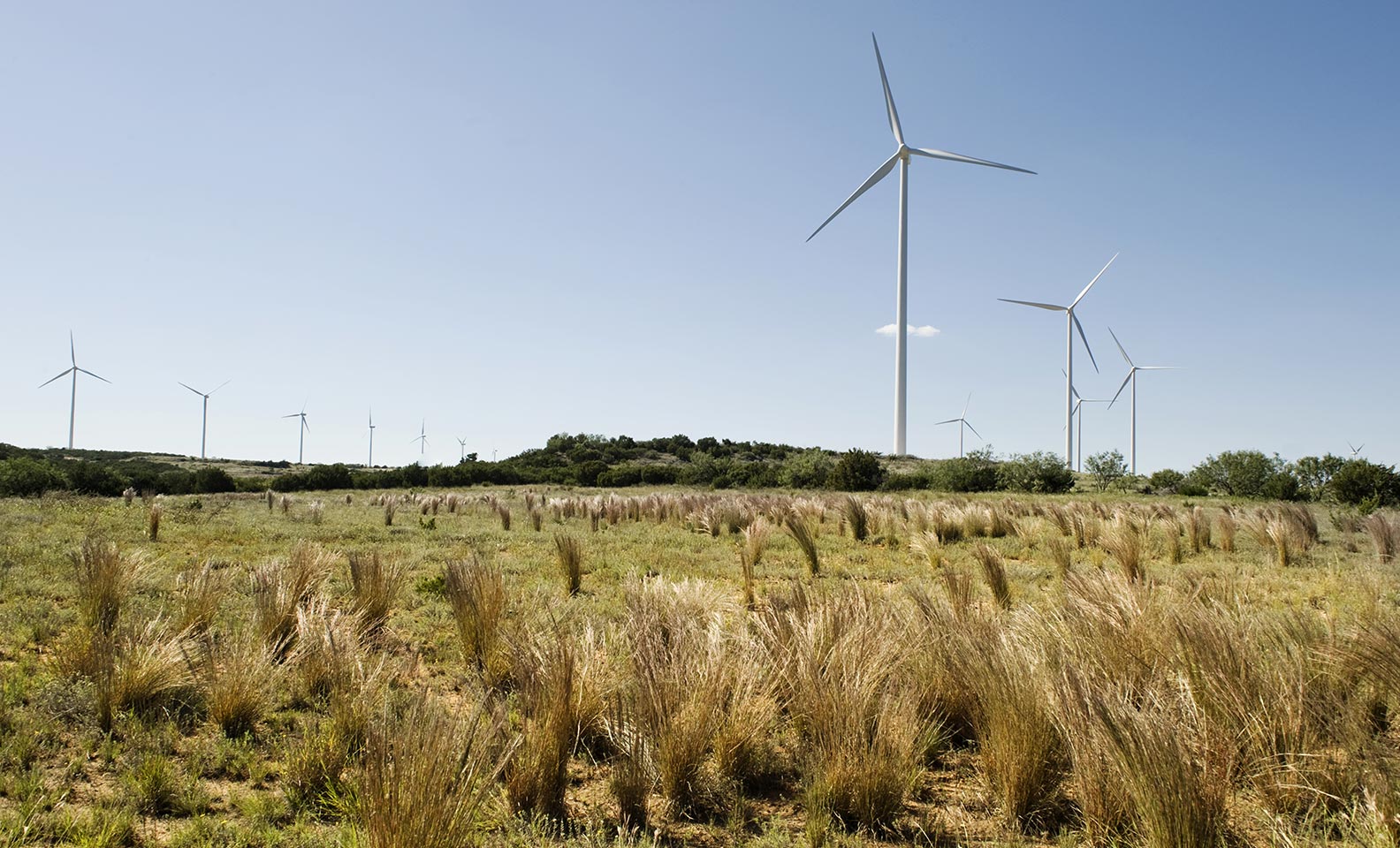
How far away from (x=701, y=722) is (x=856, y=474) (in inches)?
1677

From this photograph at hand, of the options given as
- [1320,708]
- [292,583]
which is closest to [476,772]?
[1320,708]

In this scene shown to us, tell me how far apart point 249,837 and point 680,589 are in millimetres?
3804

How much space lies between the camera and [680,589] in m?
6.77

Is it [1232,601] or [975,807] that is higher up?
[1232,601]

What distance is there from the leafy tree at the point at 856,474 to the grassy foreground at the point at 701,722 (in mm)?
38011

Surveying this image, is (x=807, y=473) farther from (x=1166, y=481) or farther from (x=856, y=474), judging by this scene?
(x=1166, y=481)

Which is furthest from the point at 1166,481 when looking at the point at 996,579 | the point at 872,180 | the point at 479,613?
the point at 479,613

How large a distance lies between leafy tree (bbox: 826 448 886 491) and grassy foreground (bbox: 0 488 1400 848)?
3801 centimetres

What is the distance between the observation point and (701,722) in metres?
4.16

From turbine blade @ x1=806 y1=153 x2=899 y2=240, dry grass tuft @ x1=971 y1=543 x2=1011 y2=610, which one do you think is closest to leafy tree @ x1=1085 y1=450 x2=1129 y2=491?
turbine blade @ x1=806 y1=153 x2=899 y2=240

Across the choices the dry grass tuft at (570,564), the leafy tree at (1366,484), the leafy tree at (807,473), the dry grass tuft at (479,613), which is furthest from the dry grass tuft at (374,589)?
the leafy tree at (807,473)

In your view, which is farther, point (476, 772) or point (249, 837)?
point (249, 837)

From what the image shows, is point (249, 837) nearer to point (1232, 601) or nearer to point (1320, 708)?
point (1320, 708)

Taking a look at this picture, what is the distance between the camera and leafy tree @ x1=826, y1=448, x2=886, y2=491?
148 feet
